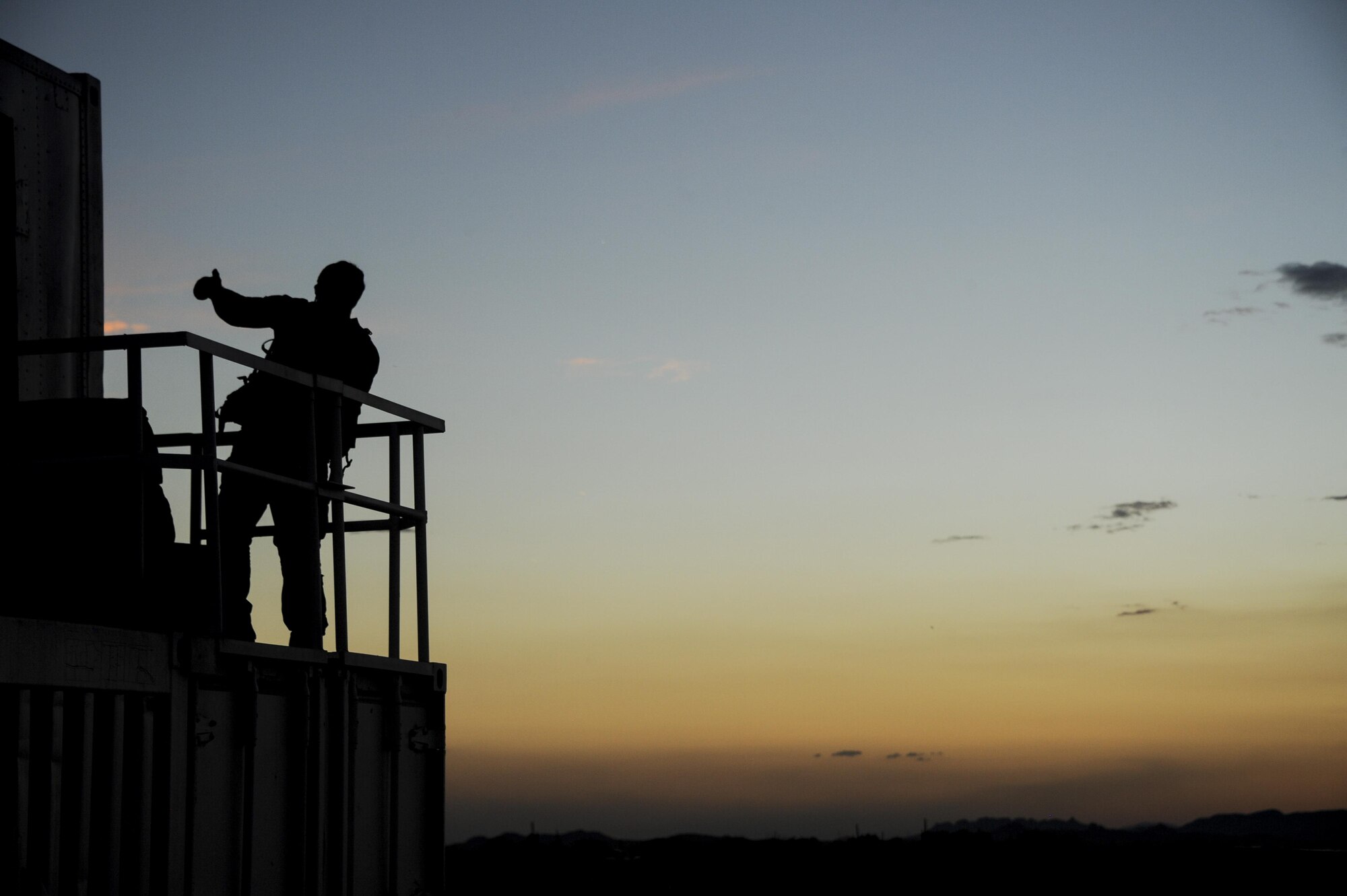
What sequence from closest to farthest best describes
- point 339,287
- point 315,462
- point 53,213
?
point 315,462 → point 339,287 → point 53,213

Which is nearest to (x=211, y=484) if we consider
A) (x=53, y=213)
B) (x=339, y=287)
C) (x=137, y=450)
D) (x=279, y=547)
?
(x=137, y=450)

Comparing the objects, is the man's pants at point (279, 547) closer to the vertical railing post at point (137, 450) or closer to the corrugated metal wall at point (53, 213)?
the vertical railing post at point (137, 450)

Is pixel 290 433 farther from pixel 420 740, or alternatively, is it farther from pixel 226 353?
pixel 420 740

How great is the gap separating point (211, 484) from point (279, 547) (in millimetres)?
1717

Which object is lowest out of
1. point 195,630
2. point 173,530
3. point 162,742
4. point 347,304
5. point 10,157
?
point 162,742

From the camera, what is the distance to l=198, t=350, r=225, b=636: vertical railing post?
231 inches

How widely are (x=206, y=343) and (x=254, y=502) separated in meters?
1.54

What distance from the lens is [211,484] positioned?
5.83 metres

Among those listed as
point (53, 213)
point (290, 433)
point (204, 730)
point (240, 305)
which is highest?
point (53, 213)

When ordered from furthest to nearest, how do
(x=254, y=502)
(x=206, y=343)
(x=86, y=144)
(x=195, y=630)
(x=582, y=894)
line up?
1. (x=582, y=894)
2. (x=86, y=144)
3. (x=254, y=502)
4. (x=195, y=630)
5. (x=206, y=343)

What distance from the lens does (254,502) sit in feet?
24.3

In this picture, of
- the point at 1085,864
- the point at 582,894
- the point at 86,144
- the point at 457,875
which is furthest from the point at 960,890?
the point at 86,144

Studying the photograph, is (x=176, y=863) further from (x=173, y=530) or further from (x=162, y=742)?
(x=173, y=530)

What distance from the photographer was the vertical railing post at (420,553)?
787 cm
